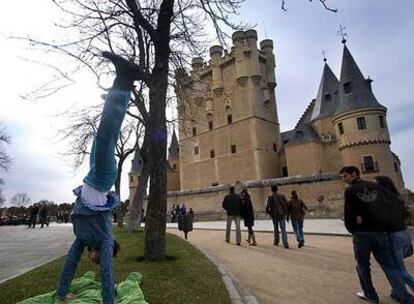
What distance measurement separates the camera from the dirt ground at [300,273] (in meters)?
5.59

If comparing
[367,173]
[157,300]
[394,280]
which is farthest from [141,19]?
[367,173]

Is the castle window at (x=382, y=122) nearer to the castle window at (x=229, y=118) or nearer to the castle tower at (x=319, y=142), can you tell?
the castle tower at (x=319, y=142)

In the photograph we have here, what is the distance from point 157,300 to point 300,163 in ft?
136

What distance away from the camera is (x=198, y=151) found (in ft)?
183

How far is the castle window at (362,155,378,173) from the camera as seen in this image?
117 ft

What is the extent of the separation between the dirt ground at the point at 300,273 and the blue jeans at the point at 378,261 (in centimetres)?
31

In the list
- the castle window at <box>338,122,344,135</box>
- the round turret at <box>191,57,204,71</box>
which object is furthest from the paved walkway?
the castle window at <box>338,122,344,135</box>

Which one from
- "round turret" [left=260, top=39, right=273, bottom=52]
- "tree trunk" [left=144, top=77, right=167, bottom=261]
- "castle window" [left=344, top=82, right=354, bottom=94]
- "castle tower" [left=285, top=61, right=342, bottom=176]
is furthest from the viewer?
"round turret" [left=260, top=39, right=273, bottom=52]

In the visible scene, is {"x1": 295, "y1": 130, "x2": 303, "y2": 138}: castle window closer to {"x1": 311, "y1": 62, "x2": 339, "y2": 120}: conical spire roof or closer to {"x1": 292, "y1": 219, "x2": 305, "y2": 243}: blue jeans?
{"x1": 311, "y1": 62, "x2": 339, "y2": 120}: conical spire roof

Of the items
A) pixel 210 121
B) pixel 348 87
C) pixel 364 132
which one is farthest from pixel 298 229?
pixel 210 121

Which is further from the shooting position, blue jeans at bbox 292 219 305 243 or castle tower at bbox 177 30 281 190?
castle tower at bbox 177 30 281 190

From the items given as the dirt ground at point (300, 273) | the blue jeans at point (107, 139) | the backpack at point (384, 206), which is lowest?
the dirt ground at point (300, 273)

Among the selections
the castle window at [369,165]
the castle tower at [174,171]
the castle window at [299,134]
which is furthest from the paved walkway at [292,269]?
the castle tower at [174,171]

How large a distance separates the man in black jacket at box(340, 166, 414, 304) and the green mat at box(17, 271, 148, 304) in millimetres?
3397
